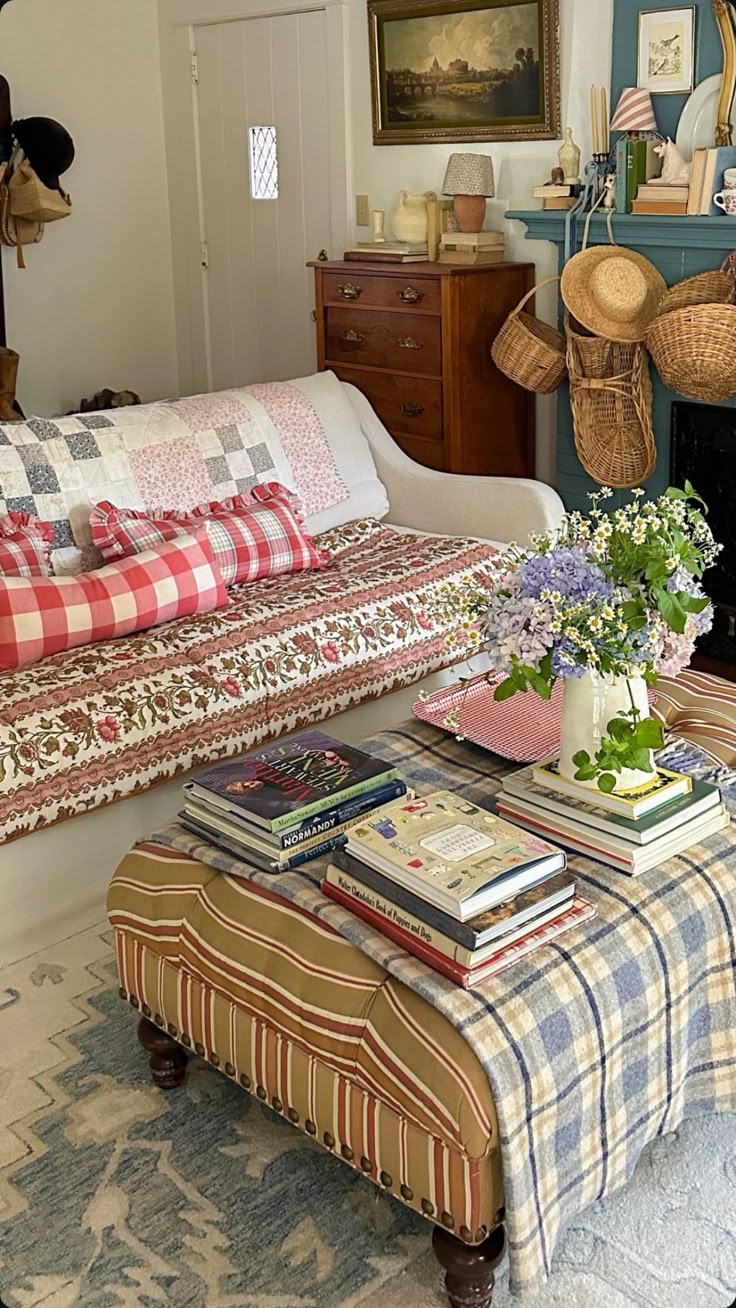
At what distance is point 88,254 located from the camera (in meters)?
5.75

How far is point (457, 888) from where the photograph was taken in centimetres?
180

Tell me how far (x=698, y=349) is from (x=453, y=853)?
2.21 meters

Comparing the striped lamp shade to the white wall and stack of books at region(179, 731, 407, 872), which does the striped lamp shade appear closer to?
stack of books at region(179, 731, 407, 872)

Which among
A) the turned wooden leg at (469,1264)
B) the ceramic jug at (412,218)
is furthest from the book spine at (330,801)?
the ceramic jug at (412,218)

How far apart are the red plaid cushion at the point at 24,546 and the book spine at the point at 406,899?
1.41 metres

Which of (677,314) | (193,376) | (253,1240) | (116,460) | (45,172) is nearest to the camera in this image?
(253,1240)

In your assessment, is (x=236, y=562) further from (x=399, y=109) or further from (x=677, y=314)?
(x=399, y=109)

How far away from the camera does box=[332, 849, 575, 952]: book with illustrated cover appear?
5.73ft

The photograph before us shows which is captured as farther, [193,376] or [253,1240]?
[193,376]

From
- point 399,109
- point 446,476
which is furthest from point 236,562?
point 399,109

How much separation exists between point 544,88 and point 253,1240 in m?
3.60

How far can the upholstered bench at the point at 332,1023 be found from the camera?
1674 mm

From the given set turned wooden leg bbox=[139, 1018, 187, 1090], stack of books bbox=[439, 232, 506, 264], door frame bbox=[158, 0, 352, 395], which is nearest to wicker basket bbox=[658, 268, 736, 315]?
stack of books bbox=[439, 232, 506, 264]

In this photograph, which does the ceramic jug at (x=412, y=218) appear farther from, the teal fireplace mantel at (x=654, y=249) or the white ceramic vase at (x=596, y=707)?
the white ceramic vase at (x=596, y=707)
